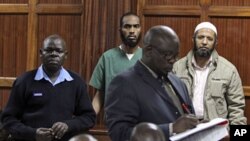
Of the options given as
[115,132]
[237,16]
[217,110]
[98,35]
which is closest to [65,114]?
[115,132]

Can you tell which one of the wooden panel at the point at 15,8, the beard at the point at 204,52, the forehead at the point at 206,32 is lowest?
the beard at the point at 204,52

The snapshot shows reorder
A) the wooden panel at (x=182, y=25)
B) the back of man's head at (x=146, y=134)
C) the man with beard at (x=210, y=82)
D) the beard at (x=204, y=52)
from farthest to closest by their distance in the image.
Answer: the wooden panel at (x=182, y=25) < the beard at (x=204, y=52) < the man with beard at (x=210, y=82) < the back of man's head at (x=146, y=134)

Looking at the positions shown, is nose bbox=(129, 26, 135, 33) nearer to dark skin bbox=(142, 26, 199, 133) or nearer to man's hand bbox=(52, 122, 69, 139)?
man's hand bbox=(52, 122, 69, 139)

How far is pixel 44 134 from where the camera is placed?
3168 millimetres

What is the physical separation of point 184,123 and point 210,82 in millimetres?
1800

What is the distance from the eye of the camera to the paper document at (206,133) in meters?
2.23

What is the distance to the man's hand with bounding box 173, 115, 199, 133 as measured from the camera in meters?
2.26

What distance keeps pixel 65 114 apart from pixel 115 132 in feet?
3.33

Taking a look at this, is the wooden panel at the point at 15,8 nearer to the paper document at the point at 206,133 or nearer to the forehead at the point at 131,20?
the forehead at the point at 131,20

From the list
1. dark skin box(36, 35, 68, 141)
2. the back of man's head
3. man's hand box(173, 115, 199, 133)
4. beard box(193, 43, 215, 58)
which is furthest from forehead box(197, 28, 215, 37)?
the back of man's head

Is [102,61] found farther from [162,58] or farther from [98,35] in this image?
[162,58]

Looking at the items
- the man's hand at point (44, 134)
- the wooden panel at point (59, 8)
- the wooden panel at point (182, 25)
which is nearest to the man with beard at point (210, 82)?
the wooden panel at point (182, 25)

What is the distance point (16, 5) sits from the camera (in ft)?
18.0

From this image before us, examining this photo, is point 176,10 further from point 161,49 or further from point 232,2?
point 161,49
